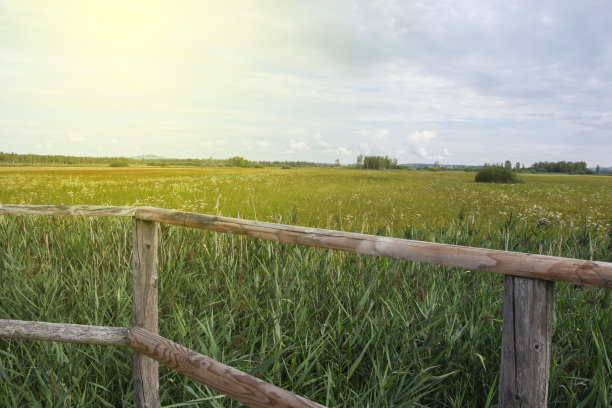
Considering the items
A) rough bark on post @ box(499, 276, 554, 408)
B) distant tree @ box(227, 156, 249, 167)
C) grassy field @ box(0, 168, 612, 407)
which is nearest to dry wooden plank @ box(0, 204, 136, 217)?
grassy field @ box(0, 168, 612, 407)

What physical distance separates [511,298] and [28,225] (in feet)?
24.3

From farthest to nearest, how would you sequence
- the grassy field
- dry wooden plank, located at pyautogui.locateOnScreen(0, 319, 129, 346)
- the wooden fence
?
the grassy field
dry wooden plank, located at pyautogui.locateOnScreen(0, 319, 129, 346)
the wooden fence

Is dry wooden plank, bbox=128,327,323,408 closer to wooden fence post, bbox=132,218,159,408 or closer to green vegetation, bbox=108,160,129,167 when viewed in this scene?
wooden fence post, bbox=132,218,159,408

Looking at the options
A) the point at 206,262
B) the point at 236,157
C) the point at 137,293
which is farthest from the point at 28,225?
the point at 236,157

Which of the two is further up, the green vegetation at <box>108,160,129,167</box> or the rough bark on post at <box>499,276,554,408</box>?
the green vegetation at <box>108,160,129,167</box>

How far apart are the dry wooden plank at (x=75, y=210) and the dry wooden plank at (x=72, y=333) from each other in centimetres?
72

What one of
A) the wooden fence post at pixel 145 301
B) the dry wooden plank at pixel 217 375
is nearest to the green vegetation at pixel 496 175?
the wooden fence post at pixel 145 301

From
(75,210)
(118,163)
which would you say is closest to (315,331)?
(75,210)

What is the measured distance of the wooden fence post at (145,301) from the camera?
2.50 metres

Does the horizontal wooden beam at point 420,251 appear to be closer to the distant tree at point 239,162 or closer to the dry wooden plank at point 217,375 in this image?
the dry wooden plank at point 217,375

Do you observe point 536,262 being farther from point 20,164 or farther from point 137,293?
point 20,164

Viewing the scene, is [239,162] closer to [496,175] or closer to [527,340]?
[496,175]

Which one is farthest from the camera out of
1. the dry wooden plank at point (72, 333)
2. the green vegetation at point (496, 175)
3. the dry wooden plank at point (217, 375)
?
the green vegetation at point (496, 175)

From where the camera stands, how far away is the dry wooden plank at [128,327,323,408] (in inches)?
70.6
